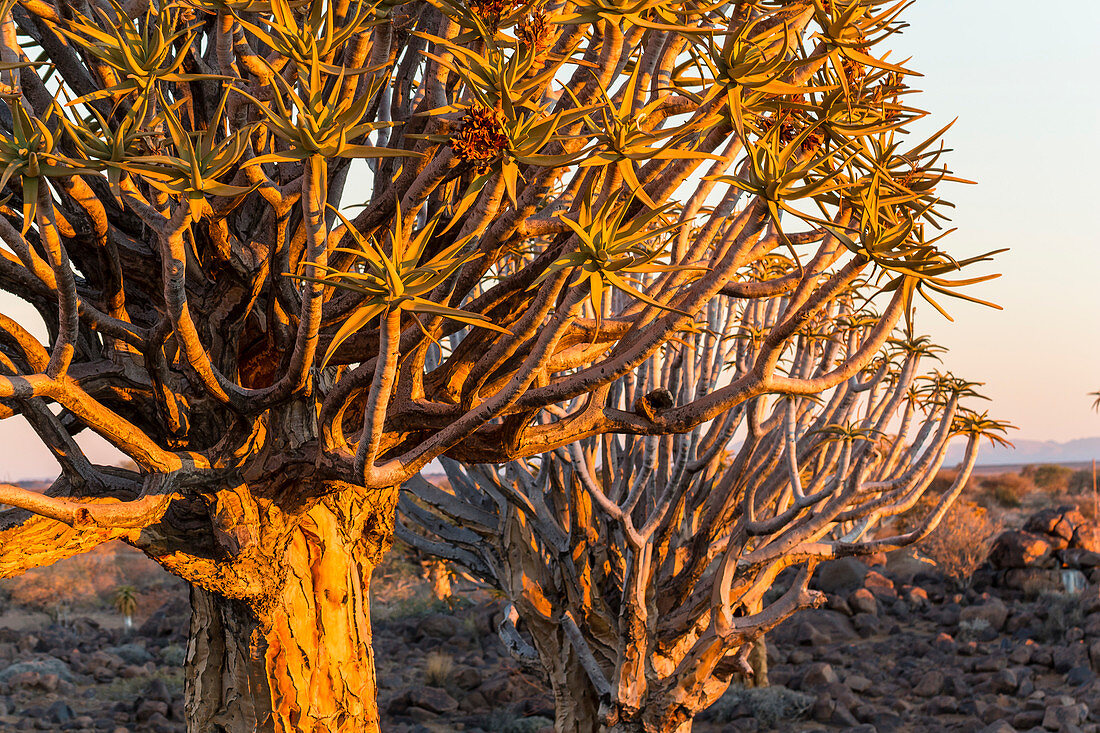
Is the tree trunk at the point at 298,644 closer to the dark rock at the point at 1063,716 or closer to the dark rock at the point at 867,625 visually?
the dark rock at the point at 1063,716

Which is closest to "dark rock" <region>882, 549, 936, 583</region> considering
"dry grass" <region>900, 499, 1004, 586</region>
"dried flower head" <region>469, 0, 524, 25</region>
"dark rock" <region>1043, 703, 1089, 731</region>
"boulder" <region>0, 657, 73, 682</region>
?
"dry grass" <region>900, 499, 1004, 586</region>

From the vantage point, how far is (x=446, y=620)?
18172mm

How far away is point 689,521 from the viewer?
25.0 ft

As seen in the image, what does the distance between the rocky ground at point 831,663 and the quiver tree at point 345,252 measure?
8764 millimetres

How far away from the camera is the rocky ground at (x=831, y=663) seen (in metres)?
12.2

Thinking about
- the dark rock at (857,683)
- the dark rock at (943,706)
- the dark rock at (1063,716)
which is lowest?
the dark rock at (943,706)

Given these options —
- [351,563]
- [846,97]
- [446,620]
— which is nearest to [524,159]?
[846,97]

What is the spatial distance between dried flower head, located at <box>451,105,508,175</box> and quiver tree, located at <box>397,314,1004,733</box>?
3.52 metres

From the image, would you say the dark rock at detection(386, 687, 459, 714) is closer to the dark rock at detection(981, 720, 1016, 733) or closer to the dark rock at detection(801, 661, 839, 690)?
the dark rock at detection(801, 661, 839, 690)

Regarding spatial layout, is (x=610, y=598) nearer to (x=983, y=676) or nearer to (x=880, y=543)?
(x=880, y=543)

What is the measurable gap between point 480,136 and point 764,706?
1116cm

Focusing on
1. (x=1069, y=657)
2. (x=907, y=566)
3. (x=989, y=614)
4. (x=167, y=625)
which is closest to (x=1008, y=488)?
(x=907, y=566)

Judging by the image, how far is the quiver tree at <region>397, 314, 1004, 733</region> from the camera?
651 cm

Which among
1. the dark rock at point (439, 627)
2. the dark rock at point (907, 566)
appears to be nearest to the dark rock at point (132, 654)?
the dark rock at point (439, 627)
